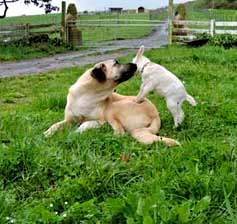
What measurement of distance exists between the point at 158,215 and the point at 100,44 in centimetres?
2146

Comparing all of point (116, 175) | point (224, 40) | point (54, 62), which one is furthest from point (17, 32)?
point (116, 175)

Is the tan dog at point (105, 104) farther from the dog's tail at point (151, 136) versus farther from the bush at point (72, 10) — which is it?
the bush at point (72, 10)

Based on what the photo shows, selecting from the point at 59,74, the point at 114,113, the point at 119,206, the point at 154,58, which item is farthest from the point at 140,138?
the point at 154,58

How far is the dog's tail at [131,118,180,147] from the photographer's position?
5.47m

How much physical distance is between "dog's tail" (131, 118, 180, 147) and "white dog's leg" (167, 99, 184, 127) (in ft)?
0.74

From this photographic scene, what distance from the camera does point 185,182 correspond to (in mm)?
3945

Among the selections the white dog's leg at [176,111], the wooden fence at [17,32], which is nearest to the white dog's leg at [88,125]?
the white dog's leg at [176,111]

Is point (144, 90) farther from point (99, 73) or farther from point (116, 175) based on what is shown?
point (116, 175)

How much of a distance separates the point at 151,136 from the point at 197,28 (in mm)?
18154

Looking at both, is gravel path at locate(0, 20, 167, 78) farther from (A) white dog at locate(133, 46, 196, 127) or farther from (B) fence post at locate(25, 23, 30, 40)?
(A) white dog at locate(133, 46, 196, 127)

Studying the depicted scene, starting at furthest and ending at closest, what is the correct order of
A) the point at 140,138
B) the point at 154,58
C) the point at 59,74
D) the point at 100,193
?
the point at 154,58
the point at 59,74
the point at 140,138
the point at 100,193

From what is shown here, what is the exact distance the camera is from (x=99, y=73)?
6.40 meters

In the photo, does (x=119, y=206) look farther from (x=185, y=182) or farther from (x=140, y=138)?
(x=140, y=138)

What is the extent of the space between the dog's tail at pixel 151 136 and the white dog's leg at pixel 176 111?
Result: 0.23 meters
